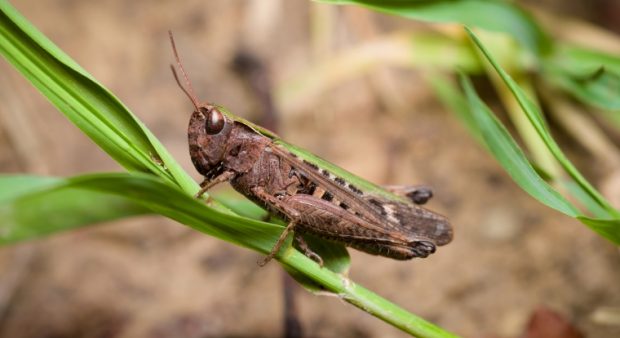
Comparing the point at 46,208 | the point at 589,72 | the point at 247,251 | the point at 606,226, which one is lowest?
the point at 247,251

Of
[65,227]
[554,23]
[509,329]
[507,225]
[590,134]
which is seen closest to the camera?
[65,227]

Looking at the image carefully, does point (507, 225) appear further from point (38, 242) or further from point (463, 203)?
point (38, 242)

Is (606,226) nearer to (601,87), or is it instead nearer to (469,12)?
(601,87)

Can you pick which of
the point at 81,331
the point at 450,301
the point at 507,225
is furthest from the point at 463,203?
the point at 81,331

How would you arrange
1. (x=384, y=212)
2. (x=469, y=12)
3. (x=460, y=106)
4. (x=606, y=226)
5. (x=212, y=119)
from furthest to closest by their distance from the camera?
(x=460, y=106)
(x=469, y=12)
(x=384, y=212)
(x=212, y=119)
(x=606, y=226)

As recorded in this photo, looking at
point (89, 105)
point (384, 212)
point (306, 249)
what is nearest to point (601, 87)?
point (384, 212)

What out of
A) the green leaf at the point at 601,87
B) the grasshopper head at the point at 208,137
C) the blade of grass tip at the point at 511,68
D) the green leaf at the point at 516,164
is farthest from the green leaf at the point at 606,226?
the blade of grass tip at the point at 511,68

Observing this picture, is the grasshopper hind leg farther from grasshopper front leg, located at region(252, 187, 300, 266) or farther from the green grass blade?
the green grass blade

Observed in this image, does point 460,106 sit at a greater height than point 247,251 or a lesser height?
greater

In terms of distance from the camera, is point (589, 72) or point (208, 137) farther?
point (589, 72)
